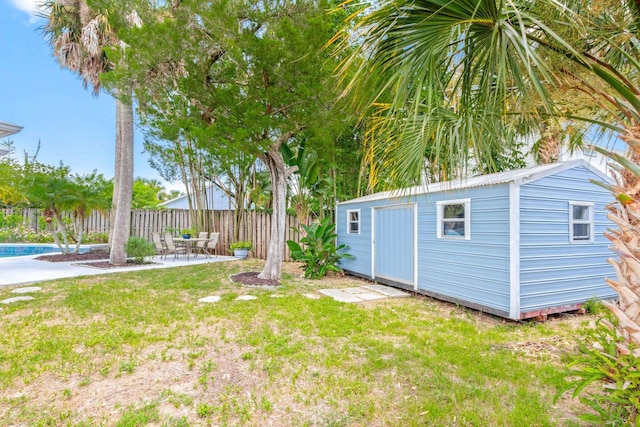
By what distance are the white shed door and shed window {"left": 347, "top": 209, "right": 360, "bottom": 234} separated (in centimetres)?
78

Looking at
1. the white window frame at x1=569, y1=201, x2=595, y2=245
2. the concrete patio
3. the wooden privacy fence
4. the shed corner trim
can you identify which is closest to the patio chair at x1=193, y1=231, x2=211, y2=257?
the wooden privacy fence

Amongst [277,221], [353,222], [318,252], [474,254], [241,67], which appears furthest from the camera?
[353,222]

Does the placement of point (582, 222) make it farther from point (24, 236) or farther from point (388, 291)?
point (24, 236)

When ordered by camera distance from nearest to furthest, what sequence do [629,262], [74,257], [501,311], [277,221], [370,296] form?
[629,262] < [501,311] < [370,296] < [277,221] < [74,257]

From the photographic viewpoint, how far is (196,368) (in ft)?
10.3

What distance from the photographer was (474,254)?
518cm

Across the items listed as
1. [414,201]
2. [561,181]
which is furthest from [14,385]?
[561,181]

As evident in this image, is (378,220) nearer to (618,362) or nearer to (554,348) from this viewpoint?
(554,348)

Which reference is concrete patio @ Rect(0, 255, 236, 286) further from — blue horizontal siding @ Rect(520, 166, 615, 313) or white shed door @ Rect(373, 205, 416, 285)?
blue horizontal siding @ Rect(520, 166, 615, 313)

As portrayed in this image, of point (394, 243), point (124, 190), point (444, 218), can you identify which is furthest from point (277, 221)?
point (124, 190)

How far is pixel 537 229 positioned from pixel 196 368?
15.5ft

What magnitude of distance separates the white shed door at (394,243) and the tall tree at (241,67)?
7.05 feet

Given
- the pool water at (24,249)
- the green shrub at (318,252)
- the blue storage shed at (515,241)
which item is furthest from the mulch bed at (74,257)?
the blue storage shed at (515,241)

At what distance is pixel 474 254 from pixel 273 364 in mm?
3553
